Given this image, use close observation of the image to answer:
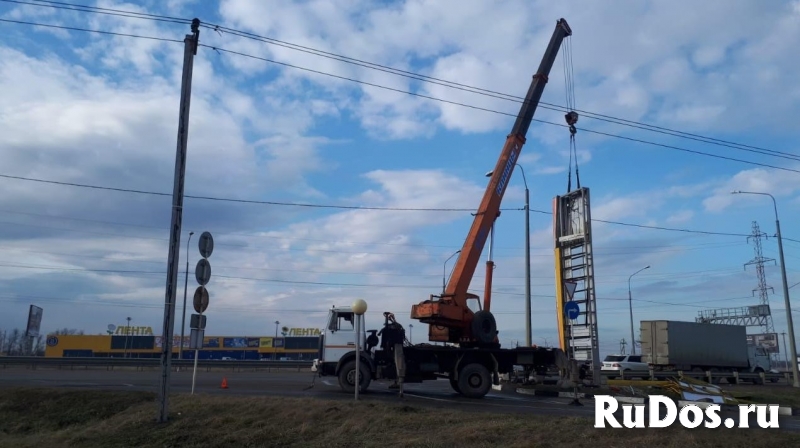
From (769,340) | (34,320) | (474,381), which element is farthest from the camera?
(769,340)

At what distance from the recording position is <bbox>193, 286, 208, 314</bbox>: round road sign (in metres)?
14.5

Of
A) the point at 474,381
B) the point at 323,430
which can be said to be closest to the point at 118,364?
the point at 474,381

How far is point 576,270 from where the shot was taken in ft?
66.3

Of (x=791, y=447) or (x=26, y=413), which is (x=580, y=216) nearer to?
(x=791, y=447)

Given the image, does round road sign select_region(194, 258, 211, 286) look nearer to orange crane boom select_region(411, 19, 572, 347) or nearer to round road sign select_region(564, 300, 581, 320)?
orange crane boom select_region(411, 19, 572, 347)

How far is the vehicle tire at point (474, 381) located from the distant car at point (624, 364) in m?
16.7

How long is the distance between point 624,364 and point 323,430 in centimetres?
2926

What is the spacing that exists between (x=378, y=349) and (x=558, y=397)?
5.90 meters

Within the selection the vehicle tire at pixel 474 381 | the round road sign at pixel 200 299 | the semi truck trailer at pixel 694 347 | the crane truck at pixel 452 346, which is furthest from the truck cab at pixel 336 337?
the semi truck trailer at pixel 694 347

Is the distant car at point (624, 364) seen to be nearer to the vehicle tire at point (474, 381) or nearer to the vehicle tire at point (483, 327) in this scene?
the vehicle tire at point (483, 327)

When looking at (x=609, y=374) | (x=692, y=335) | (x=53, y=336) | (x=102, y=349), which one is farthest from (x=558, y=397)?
(x=53, y=336)

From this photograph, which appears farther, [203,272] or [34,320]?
[34,320]

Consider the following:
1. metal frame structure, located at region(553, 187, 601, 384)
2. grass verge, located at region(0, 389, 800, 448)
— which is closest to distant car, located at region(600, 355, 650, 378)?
metal frame structure, located at region(553, 187, 601, 384)

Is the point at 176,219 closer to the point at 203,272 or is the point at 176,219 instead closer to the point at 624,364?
the point at 203,272
